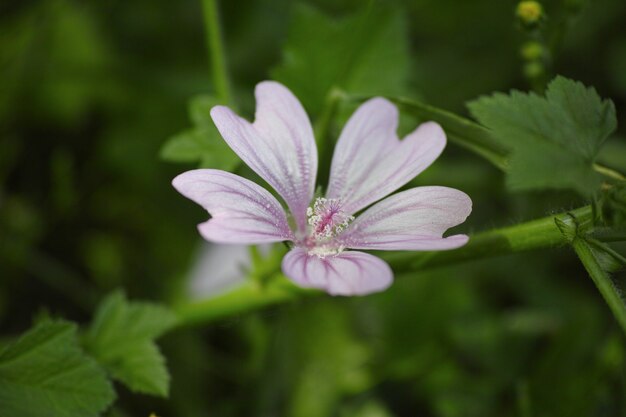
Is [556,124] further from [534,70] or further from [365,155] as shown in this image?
[534,70]

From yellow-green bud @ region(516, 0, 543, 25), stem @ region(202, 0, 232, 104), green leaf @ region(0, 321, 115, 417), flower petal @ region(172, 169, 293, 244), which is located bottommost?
green leaf @ region(0, 321, 115, 417)

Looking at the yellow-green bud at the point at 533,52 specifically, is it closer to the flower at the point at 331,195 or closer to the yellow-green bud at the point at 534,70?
the yellow-green bud at the point at 534,70

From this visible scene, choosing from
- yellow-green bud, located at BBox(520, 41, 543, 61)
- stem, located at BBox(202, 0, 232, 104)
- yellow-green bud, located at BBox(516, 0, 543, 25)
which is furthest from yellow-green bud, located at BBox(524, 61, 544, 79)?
stem, located at BBox(202, 0, 232, 104)

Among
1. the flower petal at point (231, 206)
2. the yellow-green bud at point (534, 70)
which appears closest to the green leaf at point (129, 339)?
the flower petal at point (231, 206)

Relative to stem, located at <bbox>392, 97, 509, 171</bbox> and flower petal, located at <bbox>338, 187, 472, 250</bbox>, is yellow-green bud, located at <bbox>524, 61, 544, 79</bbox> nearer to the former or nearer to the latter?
stem, located at <bbox>392, 97, 509, 171</bbox>

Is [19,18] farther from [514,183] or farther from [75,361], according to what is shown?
[514,183]

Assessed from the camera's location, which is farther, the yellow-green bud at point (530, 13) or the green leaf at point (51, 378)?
the yellow-green bud at point (530, 13)
